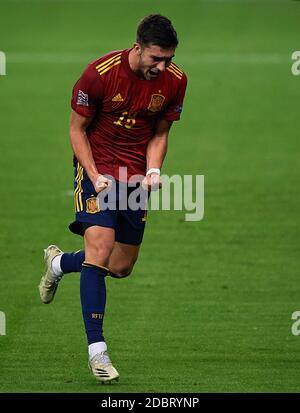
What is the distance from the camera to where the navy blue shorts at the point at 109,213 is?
10.2 meters

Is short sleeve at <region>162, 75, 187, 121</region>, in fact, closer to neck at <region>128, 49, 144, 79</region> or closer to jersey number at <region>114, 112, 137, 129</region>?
jersey number at <region>114, 112, 137, 129</region>

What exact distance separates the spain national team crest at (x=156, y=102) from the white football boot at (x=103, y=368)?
1889 millimetres

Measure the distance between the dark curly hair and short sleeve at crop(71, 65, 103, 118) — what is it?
44 cm

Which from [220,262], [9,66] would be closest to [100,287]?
[220,262]

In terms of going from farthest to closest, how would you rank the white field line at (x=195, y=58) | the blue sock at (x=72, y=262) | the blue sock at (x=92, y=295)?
1. the white field line at (x=195, y=58)
2. the blue sock at (x=72, y=262)
3. the blue sock at (x=92, y=295)

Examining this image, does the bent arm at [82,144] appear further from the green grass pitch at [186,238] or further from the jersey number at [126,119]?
the green grass pitch at [186,238]

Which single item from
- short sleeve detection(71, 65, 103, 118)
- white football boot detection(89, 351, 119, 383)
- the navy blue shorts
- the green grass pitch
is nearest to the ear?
short sleeve detection(71, 65, 103, 118)

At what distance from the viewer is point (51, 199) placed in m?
18.7

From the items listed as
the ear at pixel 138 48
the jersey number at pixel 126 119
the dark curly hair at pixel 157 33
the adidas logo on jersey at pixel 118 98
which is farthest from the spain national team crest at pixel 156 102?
the dark curly hair at pixel 157 33

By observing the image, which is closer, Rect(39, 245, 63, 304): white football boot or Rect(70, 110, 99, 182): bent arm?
Rect(70, 110, 99, 182): bent arm

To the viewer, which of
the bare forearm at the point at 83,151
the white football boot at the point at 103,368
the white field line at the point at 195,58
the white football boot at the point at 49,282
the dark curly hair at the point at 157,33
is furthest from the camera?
the white field line at the point at 195,58

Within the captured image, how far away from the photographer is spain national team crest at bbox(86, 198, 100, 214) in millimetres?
10188
